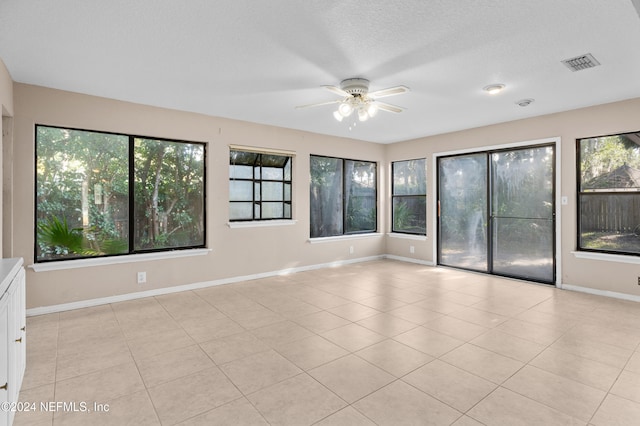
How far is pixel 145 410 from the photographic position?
203cm

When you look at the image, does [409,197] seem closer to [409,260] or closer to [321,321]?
[409,260]

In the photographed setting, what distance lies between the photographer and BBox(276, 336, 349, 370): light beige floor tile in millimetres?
2625

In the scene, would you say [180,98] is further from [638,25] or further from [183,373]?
[638,25]

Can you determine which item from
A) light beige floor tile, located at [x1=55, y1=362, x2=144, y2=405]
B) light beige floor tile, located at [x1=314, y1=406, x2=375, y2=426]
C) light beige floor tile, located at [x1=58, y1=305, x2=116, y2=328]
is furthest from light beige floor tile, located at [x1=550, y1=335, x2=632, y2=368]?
light beige floor tile, located at [x1=58, y1=305, x2=116, y2=328]

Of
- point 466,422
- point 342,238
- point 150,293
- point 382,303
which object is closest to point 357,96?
point 382,303

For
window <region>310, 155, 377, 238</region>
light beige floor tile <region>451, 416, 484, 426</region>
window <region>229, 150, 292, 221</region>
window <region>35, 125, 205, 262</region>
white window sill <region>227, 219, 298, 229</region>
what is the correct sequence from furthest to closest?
window <region>310, 155, 377, 238</region>, window <region>229, 150, 292, 221</region>, white window sill <region>227, 219, 298, 229</region>, window <region>35, 125, 205, 262</region>, light beige floor tile <region>451, 416, 484, 426</region>

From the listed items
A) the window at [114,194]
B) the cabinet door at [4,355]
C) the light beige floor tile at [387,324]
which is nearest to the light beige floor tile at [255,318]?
the light beige floor tile at [387,324]

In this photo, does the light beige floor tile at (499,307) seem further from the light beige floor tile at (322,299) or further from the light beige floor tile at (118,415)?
the light beige floor tile at (118,415)

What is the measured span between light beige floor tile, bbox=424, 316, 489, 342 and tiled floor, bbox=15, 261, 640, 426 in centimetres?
3

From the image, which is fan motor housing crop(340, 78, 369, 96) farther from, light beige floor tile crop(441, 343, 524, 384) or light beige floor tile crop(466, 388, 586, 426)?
light beige floor tile crop(466, 388, 586, 426)

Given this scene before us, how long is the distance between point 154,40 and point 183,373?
263 centimetres

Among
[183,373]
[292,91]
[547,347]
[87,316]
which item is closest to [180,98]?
[292,91]

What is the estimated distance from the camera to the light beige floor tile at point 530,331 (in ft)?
9.90

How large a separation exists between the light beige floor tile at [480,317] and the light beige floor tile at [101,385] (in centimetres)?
312
